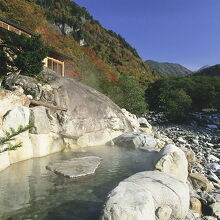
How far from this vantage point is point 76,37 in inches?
4043

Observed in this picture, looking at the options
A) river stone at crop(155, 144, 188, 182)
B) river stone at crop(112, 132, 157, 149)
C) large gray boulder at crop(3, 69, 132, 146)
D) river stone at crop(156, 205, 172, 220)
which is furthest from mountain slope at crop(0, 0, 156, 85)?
river stone at crop(156, 205, 172, 220)

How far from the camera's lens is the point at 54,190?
8.74 meters

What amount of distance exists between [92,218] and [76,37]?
101 m

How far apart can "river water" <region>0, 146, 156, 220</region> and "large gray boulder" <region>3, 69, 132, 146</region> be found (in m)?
3.40

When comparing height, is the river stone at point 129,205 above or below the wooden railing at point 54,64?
below

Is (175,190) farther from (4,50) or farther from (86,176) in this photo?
(4,50)

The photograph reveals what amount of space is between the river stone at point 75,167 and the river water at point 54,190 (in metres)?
0.25

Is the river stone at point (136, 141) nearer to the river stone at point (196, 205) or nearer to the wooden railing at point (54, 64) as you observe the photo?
the river stone at point (196, 205)

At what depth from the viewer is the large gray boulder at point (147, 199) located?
5859 millimetres

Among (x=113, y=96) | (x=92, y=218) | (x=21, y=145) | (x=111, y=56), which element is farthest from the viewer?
(x=111, y=56)

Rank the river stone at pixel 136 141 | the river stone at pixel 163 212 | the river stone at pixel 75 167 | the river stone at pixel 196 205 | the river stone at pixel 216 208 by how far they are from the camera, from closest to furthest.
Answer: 1. the river stone at pixel 163 212
2. the river stone at pixel 216 208
3. the river stone at pixel 196 205
4. the river stone at pixel 75 167
5. the river stone at pixel 136 141

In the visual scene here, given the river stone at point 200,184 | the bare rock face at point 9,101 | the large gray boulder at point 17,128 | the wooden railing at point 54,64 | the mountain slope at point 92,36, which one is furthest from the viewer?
the mountain slope at point 92,36

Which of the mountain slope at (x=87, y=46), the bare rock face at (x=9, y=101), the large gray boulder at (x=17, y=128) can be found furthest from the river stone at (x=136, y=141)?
the mountain slope at (x=87, y=46)

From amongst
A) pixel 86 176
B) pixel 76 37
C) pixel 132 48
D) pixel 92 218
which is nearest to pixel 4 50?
pixel 86 176
